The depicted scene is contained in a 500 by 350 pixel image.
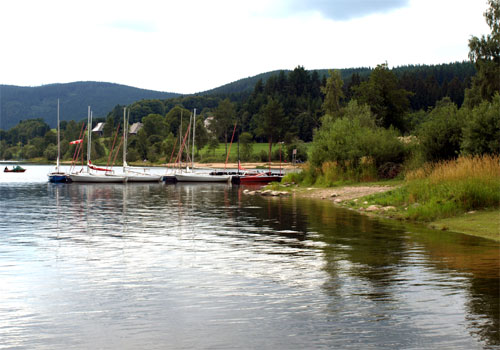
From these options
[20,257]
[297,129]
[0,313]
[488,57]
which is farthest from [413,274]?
[297,129]

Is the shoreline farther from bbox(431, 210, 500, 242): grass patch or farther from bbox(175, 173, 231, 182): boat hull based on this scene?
bbox(175, 173, 231, 182): boat hull

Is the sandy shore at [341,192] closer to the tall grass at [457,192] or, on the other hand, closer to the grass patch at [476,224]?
the tall grass at [457,192]

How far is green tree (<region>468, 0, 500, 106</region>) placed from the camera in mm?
69562

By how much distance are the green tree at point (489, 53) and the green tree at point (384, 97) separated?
2384 cm

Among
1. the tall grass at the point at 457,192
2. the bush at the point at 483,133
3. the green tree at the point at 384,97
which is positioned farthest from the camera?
the green tree at the point at 384,97

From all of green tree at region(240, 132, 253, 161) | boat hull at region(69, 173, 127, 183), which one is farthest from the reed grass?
green tree at region(240, 132, 253, 161)

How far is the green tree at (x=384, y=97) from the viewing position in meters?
94.8

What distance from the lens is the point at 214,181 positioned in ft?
292

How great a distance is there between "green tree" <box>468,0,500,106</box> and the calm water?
50632 mm

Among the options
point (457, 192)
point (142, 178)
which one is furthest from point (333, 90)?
point (457, 192)

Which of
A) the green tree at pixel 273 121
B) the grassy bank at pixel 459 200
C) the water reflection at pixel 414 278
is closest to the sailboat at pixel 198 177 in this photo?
the grassy bank at pixel 459 200

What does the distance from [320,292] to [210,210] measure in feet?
85.7

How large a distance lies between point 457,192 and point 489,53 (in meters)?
49.9

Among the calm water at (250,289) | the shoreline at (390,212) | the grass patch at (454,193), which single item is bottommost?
the calm water at (250,289)
